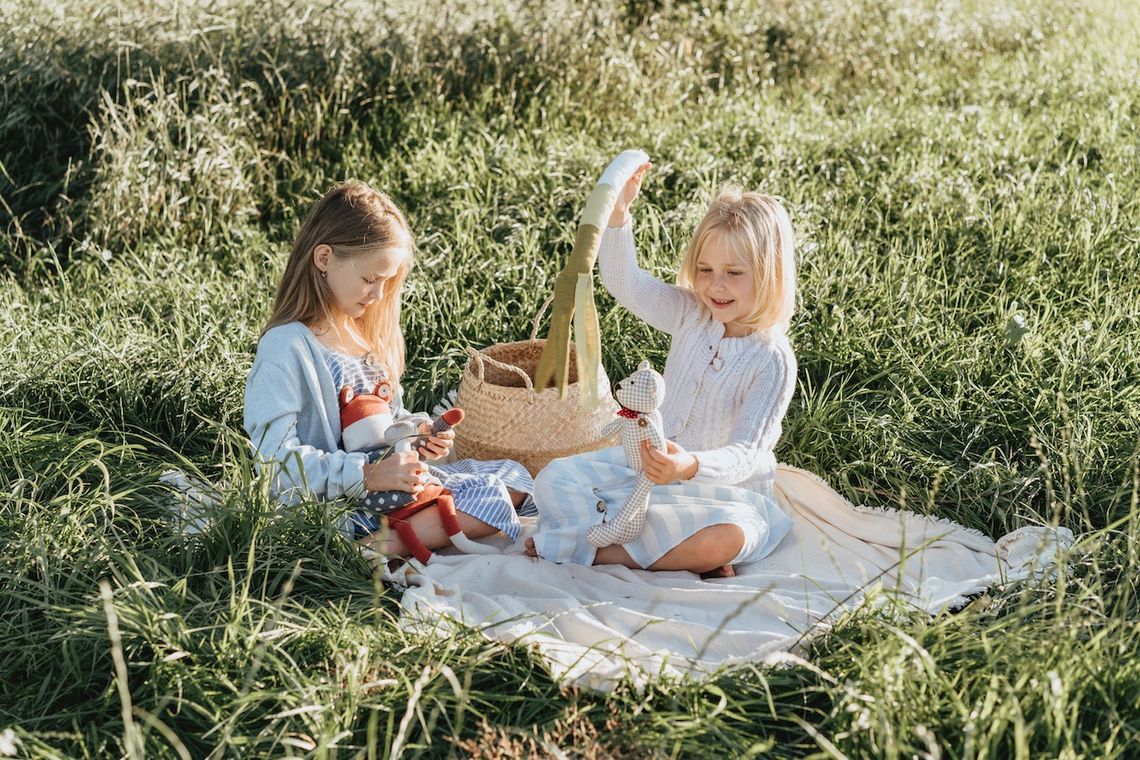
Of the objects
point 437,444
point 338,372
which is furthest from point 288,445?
point 437,444

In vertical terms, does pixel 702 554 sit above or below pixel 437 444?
below

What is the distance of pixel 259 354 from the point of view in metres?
3.53

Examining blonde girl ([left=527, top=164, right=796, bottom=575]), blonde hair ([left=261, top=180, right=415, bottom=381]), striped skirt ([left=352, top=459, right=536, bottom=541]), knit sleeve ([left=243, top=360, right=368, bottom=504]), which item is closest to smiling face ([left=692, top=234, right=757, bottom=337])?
blonde girl ([left=527, top=164, right=796, bottom=575])

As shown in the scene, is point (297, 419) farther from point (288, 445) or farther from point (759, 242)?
point (759, 242)

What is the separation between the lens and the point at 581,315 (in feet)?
10.5

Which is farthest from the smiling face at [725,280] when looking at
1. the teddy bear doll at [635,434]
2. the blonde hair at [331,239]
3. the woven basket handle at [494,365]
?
the blonde hair at [331,239]

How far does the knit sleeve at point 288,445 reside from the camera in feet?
11.0

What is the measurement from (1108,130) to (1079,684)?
4.30 meters

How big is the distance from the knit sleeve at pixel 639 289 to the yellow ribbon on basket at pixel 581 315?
0.37 metres

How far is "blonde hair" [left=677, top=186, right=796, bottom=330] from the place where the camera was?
346cm

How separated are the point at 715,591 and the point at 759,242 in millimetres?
971

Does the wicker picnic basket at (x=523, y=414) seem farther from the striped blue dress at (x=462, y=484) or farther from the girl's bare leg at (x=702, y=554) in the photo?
the girl's bare leg at (x=702, y=554)

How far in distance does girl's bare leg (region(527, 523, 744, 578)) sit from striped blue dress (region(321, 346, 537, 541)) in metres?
0.32

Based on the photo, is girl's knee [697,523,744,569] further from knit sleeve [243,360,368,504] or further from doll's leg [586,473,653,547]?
knit sleeve [243,360,368,504]
